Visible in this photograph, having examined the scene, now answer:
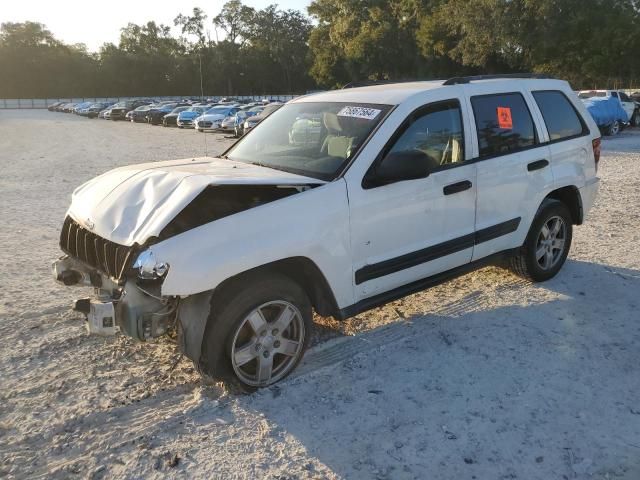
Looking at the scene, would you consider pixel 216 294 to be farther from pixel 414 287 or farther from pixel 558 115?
pixel 558 115

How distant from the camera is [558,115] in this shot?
206 inches

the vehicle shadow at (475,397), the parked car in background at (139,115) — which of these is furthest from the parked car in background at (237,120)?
the vehicle shadow at (475,397)

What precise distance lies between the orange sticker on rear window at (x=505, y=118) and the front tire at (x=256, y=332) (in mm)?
2354

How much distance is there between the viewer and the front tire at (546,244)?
510 centimetres

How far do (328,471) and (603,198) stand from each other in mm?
8154

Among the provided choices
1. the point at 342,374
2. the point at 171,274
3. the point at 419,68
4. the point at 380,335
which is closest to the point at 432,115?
the point at 380,335

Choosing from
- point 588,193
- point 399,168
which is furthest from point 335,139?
point 588,193

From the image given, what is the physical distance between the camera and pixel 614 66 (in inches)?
1533

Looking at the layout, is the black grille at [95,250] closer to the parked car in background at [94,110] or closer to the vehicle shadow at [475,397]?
the vehicle shadow at [475,397]

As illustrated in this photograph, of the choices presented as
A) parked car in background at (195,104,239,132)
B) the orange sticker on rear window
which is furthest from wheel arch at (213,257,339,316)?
parked car in background at (195,104,239,132)

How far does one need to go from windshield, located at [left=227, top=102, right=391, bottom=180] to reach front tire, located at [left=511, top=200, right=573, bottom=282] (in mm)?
2066

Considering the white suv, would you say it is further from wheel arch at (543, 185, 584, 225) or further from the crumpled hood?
wheel arch at (543, 185, 584, 225)

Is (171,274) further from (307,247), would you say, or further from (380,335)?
(380,335)

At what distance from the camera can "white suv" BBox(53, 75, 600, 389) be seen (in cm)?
322
